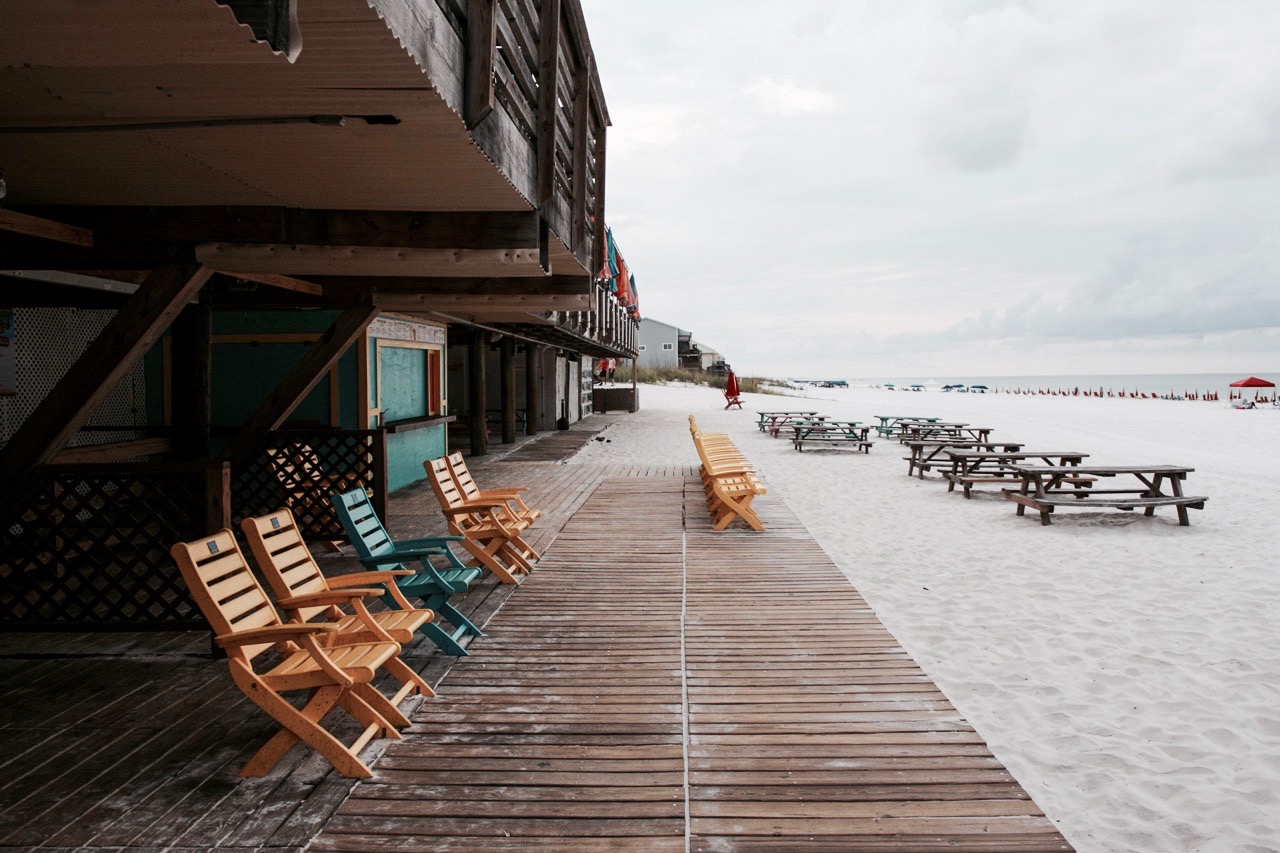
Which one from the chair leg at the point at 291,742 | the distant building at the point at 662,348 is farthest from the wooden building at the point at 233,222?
the distant building at the point at 662,348

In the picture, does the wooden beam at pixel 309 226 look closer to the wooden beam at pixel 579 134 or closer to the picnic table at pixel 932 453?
the wooden beam at pixel 579 134

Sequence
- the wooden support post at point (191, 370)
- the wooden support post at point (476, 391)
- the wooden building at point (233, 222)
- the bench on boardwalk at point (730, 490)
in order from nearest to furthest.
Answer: the wooden building at point (233, 222), the wooden support post at point (191, 370), the bench on boardwalk at point (730, 490), the wooden support post at point (476, 391)

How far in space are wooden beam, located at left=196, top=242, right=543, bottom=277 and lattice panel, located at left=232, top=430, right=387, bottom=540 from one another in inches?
89.5

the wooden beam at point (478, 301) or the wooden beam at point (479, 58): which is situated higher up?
the wooden beam at point (479, 58)

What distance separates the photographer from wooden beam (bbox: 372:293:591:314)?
7125 mm

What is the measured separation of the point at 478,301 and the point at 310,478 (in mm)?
2270

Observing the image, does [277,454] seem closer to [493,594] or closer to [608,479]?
[493,594]

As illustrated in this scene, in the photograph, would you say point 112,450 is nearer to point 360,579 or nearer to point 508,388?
point 360,579

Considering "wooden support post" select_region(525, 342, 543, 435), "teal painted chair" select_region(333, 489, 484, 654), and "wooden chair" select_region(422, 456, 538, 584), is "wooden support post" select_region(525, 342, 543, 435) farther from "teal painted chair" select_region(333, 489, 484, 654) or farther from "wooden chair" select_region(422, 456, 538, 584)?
"teal painted chair" select_region(333, 489, 484, 654)

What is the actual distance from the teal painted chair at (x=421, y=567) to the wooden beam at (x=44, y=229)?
1.92 meters

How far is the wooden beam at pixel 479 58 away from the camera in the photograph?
275 centimetres

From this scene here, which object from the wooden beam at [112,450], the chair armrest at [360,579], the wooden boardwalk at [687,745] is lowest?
the wooden boardwalk at [687,745]

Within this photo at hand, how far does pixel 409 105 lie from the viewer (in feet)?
7.89

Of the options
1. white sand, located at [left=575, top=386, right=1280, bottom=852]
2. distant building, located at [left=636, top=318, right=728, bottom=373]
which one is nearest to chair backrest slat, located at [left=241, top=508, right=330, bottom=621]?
white sand, located at [left=575, top=386, right=1280, bottom=852]
